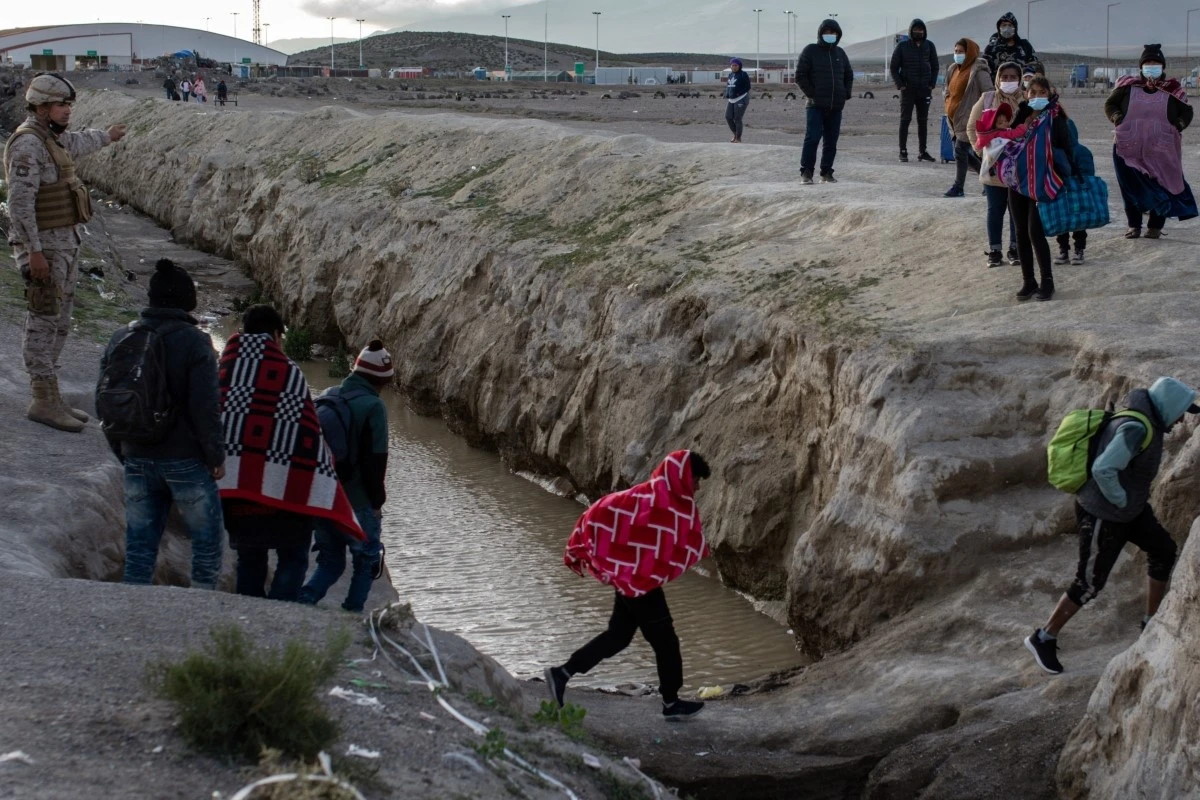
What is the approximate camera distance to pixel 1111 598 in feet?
29.1

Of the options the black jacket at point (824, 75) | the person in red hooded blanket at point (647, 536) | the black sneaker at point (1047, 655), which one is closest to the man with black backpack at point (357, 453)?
Answer: the person in red hooded blanket at point (647, 536)

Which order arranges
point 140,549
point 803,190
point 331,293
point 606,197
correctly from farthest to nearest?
point 331,293, point 606,197, point 803,190, point 140,549

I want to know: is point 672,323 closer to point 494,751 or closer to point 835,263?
point 835,263

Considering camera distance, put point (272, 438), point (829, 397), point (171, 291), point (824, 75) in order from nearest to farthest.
Answer: point (171, 291) < point (272, 438) < point (829, 397) < point (824, 75)

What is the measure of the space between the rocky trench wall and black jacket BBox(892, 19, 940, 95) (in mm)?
2294

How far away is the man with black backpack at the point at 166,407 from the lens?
7227 millimetres

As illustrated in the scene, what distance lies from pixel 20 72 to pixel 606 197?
72747 millimetres

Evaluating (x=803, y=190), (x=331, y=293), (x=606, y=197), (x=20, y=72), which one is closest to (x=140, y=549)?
(x=803, y=190)

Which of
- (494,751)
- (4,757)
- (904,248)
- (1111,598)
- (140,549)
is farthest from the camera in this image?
(904,248)

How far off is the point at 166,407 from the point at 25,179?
2.87 m

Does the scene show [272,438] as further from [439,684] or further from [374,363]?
[439,684]

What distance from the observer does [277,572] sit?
7793 mm

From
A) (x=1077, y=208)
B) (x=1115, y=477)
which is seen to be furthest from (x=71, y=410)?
(x=1077, y=208)

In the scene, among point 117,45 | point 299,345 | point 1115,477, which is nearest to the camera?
point 1115,477
